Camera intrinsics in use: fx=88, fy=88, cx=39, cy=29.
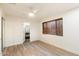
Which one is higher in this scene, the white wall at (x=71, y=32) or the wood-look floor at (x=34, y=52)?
the white wall at (x=71, y=32)

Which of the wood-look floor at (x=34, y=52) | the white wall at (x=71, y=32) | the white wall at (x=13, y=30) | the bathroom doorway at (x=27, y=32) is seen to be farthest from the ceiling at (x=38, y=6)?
the bathroom doorway at (x=27, y=32)

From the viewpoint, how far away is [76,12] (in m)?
3.88

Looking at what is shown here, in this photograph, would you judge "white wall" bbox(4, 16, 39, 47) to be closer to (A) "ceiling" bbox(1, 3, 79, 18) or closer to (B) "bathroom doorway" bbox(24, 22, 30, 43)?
(B) "bathroom doorway" bbox(24, 22, 30, 43)

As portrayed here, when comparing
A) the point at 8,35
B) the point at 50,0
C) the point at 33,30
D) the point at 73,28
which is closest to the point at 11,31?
the point at 8,35

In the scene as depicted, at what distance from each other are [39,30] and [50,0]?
24.3 feet

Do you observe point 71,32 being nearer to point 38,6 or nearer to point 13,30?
point 38,6

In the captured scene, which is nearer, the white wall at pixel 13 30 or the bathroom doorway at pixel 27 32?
the white wall at pixel 13 30

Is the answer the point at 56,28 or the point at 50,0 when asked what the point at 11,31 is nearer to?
the point at 56,28

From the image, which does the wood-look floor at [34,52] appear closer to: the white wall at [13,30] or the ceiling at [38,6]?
the white wall at [13,30]

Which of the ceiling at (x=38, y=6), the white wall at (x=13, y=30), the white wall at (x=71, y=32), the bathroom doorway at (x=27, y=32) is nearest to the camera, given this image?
the ceiling at (x=38, y=6)

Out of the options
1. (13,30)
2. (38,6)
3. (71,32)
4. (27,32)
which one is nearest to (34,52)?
(71,32)

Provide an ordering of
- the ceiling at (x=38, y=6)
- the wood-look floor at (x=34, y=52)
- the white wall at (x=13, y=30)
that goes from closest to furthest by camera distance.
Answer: the ceiling at (x=38, y=6) < the wood-look floor at (x=34, y=52) < the white wall at (x=13, y=30)

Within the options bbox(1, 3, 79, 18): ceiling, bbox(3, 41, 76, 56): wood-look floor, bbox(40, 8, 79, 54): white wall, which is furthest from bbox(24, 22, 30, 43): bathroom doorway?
bbox(40, 8, 79, 54): white wall

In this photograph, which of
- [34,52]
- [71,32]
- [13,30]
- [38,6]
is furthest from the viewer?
[13,30]
